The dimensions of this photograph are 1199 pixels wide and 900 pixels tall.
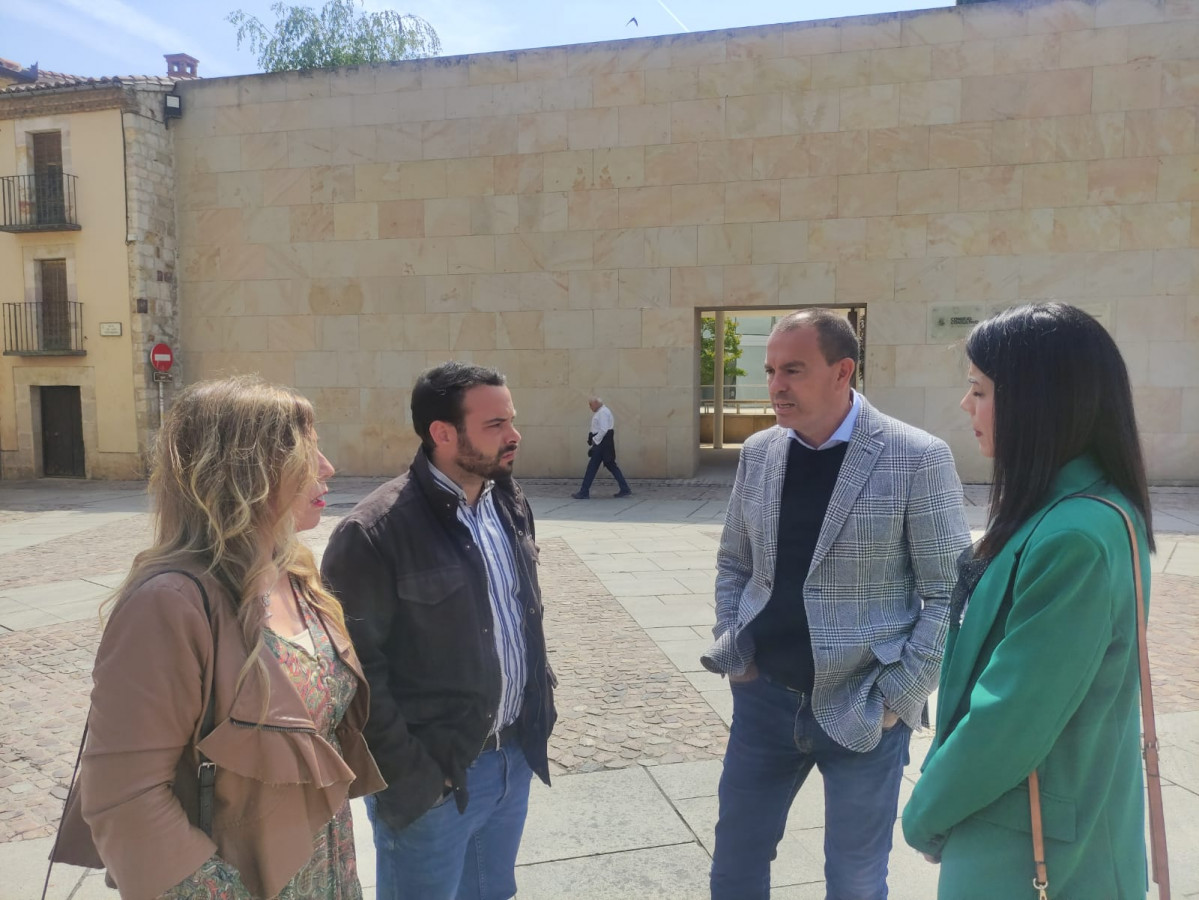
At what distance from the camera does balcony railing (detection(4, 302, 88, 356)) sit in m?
16.1

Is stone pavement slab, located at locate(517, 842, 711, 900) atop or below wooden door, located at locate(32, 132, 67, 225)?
below

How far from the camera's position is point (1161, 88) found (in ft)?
40.4

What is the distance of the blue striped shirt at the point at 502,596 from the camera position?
7.06ft

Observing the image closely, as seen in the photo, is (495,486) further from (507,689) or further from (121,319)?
(121,319)

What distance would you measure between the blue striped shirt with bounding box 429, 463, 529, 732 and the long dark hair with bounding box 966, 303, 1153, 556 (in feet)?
3.91

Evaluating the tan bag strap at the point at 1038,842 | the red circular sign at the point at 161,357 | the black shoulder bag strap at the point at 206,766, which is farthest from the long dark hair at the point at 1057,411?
the red circular sign at the point at 161,357

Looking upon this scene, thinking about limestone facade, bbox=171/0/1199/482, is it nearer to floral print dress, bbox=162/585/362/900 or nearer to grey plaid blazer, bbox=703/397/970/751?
grey plaid blazer, bbox=703/397/970/751

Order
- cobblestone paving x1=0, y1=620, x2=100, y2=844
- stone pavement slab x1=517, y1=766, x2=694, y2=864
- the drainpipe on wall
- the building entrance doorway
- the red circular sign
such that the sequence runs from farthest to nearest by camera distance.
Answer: the drainpipe on wall, the red circular sign, the building entrance doorway, cobblestone paving x1=0, y1=620, x2=100, y2=844, stone pavement slab x1=517, y1=766, x2=694, y2=864

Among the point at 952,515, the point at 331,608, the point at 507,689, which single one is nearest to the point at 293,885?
the point at 331,608

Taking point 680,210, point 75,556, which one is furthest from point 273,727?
point 680,210

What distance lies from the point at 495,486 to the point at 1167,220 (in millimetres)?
13728

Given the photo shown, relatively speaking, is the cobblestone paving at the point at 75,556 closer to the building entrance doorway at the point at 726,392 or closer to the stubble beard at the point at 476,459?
the stubble beard at the point at 476,459

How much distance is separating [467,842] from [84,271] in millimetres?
17346

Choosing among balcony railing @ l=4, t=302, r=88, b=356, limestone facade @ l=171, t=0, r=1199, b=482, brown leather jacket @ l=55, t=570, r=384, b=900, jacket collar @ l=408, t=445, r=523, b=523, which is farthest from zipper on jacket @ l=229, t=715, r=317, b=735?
balcony railing @ l=4, t=302, r=88, b=356
